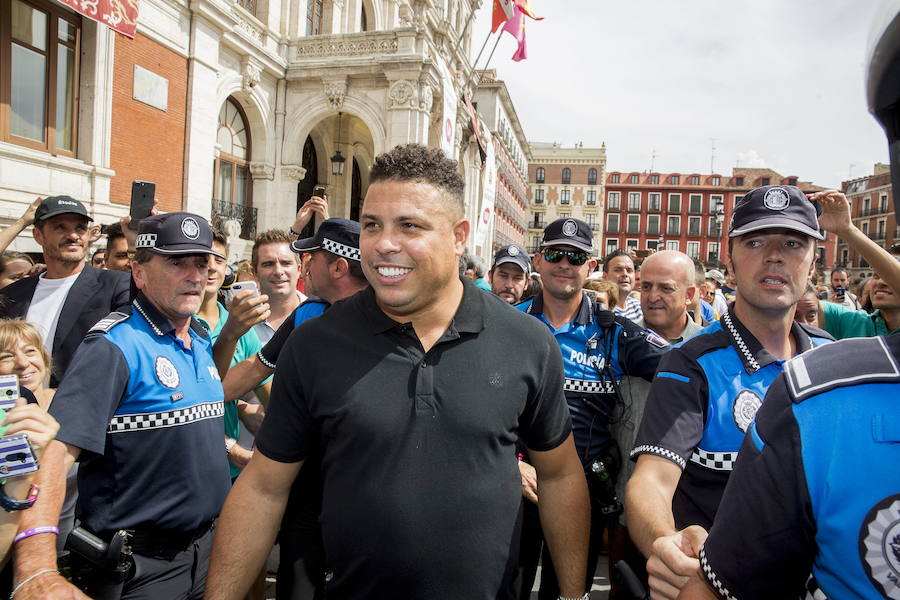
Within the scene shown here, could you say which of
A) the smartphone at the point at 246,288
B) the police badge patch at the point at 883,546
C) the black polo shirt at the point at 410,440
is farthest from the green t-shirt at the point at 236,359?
the police badge patch at the point at 883,546

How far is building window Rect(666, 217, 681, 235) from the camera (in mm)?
72188

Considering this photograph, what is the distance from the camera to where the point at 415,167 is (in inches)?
74.0

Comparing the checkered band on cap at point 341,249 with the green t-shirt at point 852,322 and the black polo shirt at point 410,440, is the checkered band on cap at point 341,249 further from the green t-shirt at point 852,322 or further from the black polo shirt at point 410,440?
the green t-shirt at point 852,322

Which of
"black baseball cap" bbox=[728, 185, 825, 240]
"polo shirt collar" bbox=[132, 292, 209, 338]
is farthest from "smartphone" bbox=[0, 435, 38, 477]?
"black baseball cap" bbox=[728, 185, 825, 240]

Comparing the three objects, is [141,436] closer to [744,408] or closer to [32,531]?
[32,531]

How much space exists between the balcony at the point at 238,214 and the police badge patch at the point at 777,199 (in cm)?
1401

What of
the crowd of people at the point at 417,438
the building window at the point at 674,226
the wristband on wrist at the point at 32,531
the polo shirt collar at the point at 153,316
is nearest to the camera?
the crowd of people at the point at 417,438

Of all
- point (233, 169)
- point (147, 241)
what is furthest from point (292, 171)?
point (147, 241)

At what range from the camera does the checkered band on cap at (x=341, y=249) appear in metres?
3.17

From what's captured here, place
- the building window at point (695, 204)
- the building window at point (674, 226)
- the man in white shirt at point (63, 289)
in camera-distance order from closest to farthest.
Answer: the man in white shirt at point (63, 289) < the building window at point (695, 204) < the building window at point (674, 226)

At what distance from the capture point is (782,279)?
210 cm

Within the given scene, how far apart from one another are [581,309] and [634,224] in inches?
2958

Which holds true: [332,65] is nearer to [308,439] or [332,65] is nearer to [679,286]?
[679,286]

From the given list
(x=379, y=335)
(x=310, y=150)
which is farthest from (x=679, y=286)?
(x=310, y=150)
